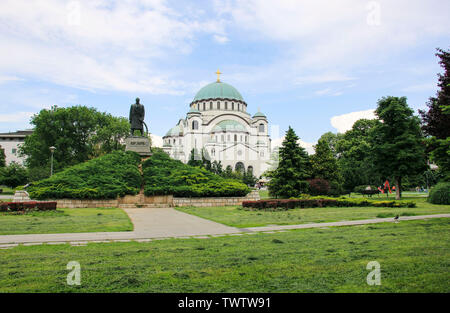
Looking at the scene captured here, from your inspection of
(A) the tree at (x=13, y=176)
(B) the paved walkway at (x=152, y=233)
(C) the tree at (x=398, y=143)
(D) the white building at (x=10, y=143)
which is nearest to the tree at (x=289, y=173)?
(C) the tree at (x=398, y=143)

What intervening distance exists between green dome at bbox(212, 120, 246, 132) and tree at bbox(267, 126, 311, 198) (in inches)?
2369

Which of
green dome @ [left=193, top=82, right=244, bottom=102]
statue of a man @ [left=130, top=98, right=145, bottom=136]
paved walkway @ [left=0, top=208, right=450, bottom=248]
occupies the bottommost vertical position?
paved walkway @ [left=0, top=208, right=450, bottom=248]

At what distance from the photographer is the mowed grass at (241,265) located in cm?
477

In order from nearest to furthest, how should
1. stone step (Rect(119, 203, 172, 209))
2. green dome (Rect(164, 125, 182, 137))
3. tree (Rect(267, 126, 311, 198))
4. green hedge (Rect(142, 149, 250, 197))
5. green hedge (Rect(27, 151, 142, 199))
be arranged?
green hedge (Rect(27, 151, 142, 199)) → stone step (Rect(119, 203, 172, 209)) → green hedge (Rect(142, 149, 250, 197)) → tree (Rect(267, 126, 311, 198)) → green dome (Rect(164, 125, 182, 137))

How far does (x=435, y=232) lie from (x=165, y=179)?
55.7 feet

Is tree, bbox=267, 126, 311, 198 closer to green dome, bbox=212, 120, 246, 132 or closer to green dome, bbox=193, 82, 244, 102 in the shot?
green dome, bbox=212, 120, 246, 132

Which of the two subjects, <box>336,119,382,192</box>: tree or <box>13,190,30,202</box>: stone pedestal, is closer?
<box>13,190,30,202</box>: stone pedestal

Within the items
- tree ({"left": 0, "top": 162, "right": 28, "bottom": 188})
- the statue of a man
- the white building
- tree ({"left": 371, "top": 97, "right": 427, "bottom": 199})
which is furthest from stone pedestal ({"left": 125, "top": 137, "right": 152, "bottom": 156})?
the white building

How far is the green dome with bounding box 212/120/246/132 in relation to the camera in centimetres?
8831

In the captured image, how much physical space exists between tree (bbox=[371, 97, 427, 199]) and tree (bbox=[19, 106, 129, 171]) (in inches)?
1477

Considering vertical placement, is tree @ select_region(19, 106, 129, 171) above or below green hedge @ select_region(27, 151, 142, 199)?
above

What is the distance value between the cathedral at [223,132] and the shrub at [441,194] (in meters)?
59.8

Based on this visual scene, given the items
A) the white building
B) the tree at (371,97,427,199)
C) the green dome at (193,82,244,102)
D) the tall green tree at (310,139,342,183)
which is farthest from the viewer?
the green dome at (193,82,244,102)
